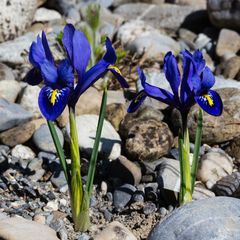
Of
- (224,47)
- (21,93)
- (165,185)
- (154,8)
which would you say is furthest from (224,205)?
(154,8)

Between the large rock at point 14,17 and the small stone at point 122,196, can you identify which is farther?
the large rock at point 14,17

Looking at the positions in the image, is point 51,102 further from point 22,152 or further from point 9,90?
point 9,90

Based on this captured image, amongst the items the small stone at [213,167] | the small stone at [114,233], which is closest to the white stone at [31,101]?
the small stone at [213,167]

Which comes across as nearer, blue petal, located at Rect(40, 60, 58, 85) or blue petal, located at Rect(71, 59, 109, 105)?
blue petal, located at Rect(40, 60, 58, 85)

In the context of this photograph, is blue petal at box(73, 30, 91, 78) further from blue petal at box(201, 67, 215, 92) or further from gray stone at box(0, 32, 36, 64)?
gray stone at box(0, 32, 36, 64)

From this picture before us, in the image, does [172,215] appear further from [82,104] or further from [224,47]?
[224,47]

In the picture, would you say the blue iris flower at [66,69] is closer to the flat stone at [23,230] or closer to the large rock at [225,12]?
the flat stone at [23,230]

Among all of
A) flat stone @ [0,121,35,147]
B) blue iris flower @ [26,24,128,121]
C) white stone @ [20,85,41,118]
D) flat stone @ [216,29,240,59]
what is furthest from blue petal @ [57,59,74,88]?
flat stone @ [216,29,240,59]

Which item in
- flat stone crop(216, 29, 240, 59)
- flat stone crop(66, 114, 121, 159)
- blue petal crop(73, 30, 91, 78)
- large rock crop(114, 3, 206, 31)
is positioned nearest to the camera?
blue petal crop(73, 30, 91, 78)
